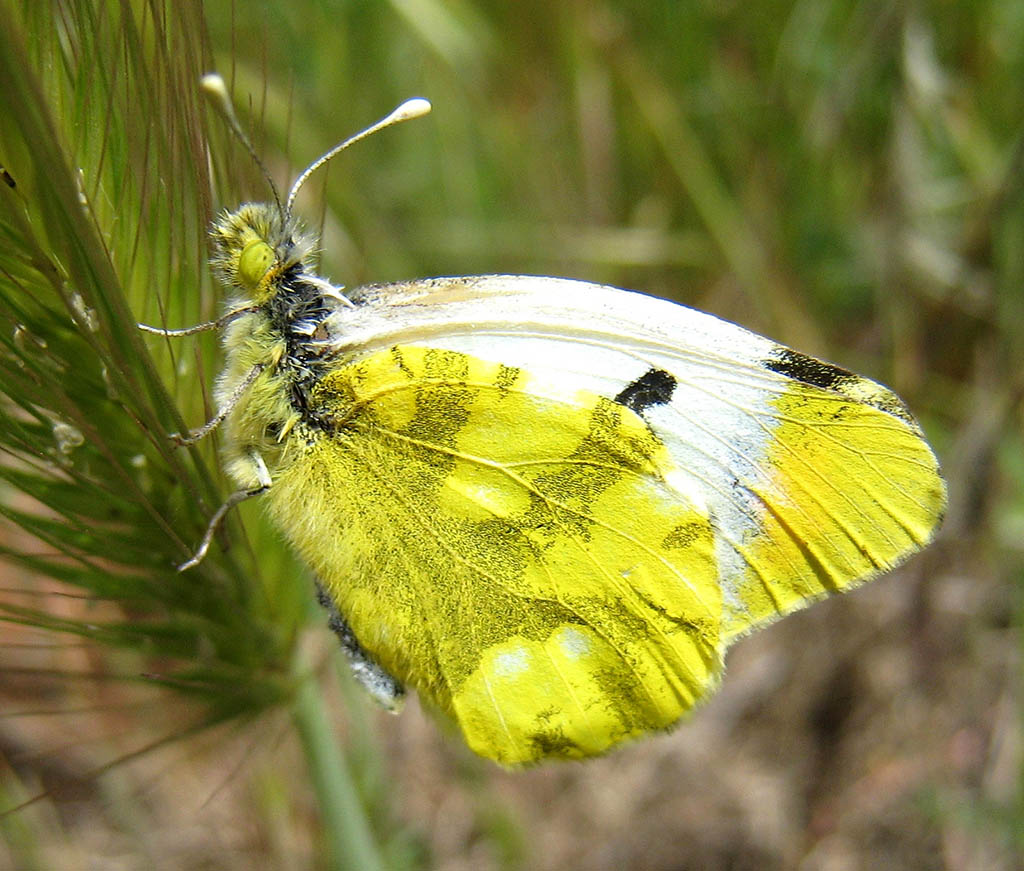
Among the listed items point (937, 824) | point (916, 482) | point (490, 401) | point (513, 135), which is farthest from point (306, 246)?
point (937, 824)

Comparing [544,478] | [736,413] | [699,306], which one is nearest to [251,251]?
[544,478]

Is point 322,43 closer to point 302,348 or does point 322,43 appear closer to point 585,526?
point 302,348

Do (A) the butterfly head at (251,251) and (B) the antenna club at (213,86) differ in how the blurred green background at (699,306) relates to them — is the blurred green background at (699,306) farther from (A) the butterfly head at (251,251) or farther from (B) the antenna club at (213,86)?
(B) the antenna club at (213,86)

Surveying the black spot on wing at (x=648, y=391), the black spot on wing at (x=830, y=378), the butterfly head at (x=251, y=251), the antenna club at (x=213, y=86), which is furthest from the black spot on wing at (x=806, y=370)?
the antenna club at (x=213, y=86)

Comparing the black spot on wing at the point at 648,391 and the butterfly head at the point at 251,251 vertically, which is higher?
the butterfly head at the point at 251,251

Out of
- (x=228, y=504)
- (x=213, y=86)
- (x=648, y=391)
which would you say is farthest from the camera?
(x=648, y=391)

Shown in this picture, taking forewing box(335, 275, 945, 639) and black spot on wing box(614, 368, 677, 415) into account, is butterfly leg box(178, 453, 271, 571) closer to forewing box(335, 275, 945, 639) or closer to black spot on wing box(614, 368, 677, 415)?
forewing box(335, 275, 945, 639)

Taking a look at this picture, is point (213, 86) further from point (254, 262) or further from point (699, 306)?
point (699, 306)
